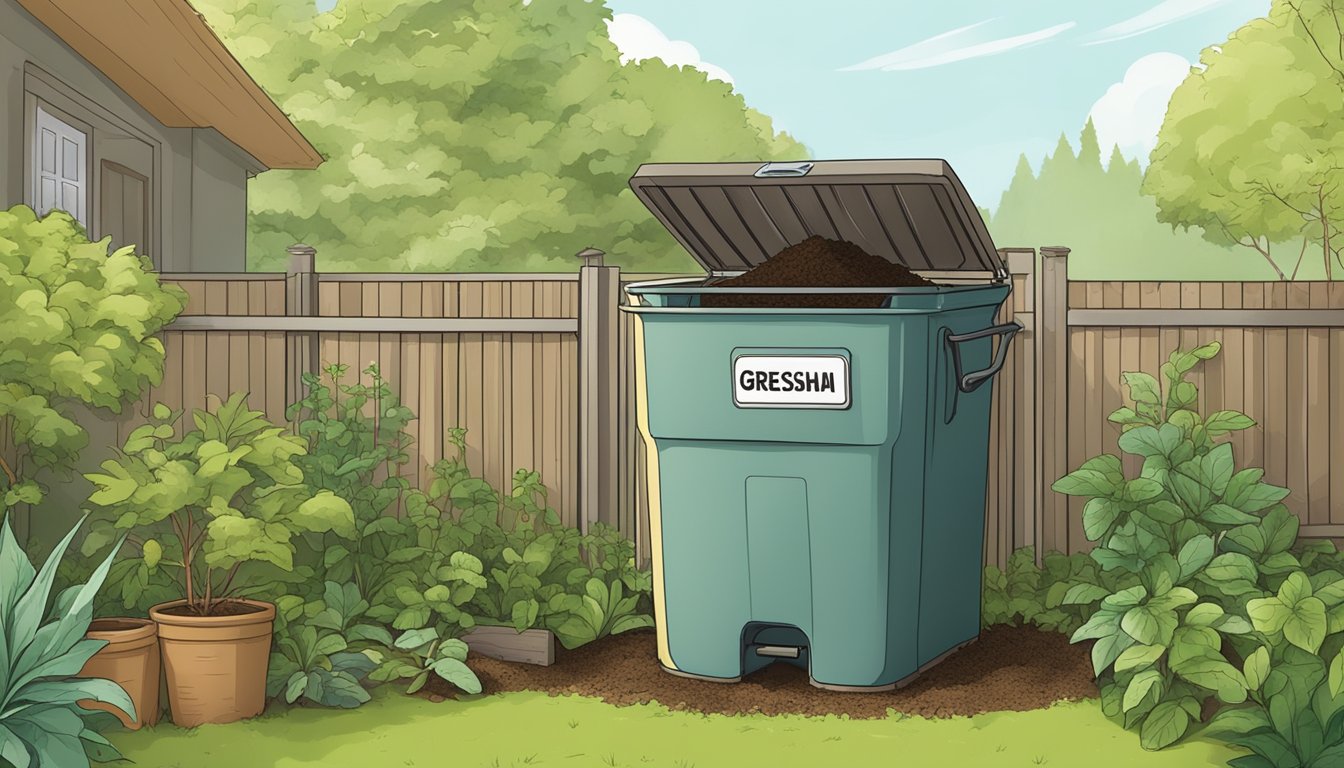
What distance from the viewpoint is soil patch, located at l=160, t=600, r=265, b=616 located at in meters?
4.71

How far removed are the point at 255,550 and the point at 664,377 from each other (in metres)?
1.46

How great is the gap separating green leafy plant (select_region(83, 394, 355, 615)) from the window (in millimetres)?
4626

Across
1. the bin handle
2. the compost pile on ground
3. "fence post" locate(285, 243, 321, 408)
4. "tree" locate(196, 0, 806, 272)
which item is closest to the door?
"fence post" locate(285, 243, 321, 408)

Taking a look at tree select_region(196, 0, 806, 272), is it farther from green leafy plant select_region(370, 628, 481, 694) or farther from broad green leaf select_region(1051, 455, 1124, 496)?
broad green leaf select_region(1051, 455, 1124, 496)

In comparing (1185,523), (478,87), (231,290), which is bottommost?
(1185,523)

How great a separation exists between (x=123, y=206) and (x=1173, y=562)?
7966mm

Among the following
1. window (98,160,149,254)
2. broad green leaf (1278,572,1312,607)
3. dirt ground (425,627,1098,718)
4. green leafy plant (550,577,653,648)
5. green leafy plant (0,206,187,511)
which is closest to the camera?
broad green leaf (1278,572,1312,607)

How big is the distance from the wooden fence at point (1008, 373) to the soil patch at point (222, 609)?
4.27ft

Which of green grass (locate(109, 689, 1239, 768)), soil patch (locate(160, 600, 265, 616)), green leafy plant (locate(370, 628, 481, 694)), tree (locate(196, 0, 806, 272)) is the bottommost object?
green grass (locate(109, 689, 1239, 768))

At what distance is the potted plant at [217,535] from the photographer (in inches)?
179

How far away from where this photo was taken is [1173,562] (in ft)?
14.3

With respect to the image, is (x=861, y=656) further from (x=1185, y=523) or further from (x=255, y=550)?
(x=255, y=550)

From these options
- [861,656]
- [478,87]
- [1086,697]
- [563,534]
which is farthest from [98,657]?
[478,87]

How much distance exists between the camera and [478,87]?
964 inches
